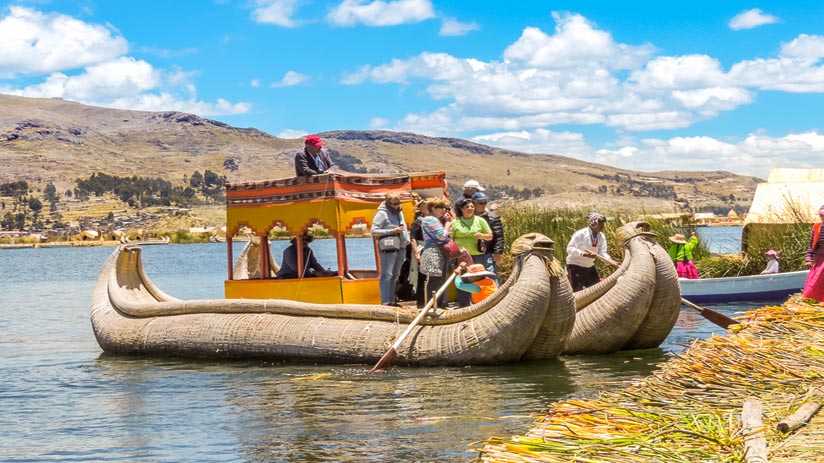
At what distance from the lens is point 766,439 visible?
5418 millimetres

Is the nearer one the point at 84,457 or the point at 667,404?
the point at 667,404

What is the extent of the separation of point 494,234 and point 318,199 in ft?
8.32

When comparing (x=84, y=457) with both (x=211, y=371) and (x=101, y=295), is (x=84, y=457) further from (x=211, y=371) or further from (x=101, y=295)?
(x=101, y=295)

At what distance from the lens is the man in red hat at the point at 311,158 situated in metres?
14.7

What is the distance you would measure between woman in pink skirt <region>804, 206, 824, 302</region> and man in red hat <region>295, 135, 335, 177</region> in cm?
668

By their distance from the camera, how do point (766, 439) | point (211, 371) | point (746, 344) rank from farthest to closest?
point (211, 371) < point (746, 344) < point (766, 439)

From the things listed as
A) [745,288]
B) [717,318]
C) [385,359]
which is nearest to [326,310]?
[385,359]

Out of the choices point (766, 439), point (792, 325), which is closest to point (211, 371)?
point (792, 325)

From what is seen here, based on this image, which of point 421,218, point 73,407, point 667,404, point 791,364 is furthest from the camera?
point 421,218

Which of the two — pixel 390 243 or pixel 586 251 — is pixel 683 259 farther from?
pixel 390 243

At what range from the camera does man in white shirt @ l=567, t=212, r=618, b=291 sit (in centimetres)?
1520

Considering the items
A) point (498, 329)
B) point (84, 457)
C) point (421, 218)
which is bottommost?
point (84, 457)

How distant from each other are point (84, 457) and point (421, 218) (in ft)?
17.8

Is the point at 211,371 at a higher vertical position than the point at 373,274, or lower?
lower
